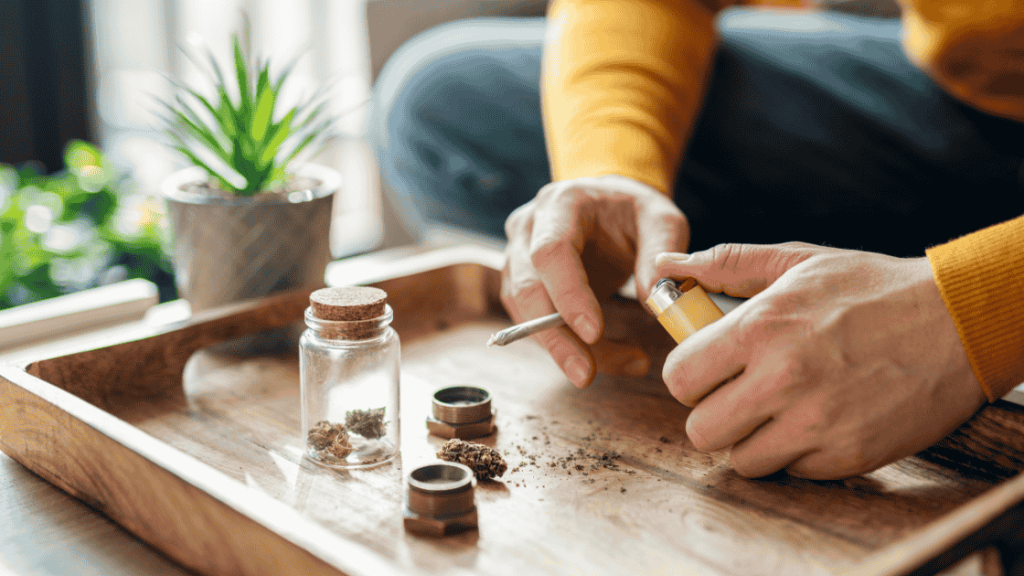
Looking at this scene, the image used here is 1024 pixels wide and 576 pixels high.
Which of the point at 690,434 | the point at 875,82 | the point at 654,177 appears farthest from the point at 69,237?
the point at 875,82

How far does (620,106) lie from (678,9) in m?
0.32

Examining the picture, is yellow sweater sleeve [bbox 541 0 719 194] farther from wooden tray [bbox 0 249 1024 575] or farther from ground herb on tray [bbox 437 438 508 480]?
ground herb on tray [bbox 437 438 508 480]

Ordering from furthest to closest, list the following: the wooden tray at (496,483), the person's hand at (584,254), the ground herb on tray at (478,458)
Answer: the person's hand at (584,254) < the ground herb on tray at (478,458) < the wooden tray at (496,483)

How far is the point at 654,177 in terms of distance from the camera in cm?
87

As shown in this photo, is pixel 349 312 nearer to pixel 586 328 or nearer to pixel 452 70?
pixel 586 328

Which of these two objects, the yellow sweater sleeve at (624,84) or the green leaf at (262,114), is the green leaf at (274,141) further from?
the yellow sweater sleeve at (624,84)

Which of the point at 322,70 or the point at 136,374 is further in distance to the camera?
the point at 322,70

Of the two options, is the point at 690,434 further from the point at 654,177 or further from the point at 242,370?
the point at 242,370

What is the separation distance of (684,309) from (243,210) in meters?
0.56

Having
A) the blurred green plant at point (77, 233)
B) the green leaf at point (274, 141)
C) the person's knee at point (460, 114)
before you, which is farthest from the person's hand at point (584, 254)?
the blurred green plant at point (77, 233)

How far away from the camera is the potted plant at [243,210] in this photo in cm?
93

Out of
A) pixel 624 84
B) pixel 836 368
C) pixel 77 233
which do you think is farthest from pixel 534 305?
pixel 77 233

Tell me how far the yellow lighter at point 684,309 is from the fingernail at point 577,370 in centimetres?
12

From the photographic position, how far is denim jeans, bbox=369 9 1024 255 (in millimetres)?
1190
